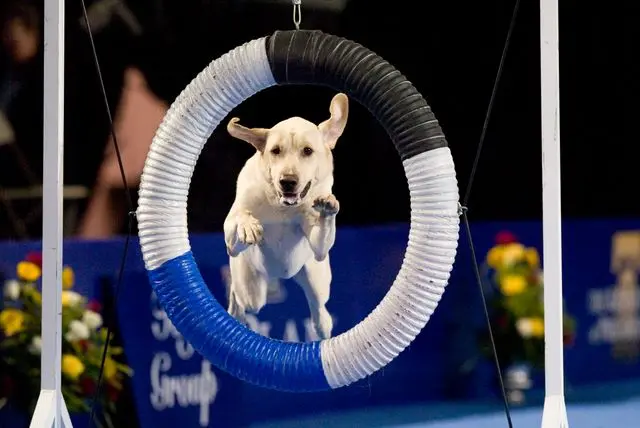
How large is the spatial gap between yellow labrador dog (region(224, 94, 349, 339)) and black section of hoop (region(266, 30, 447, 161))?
0.80 ft

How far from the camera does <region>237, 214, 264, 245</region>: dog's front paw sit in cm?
311

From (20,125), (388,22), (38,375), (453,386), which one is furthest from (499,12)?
(38,375)

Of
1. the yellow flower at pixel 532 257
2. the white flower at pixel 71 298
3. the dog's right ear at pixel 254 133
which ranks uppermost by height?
the dog's right ear at pixel 254 133

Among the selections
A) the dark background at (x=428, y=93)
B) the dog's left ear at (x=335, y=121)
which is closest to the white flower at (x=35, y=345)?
the dark background at (x=428, y=93)

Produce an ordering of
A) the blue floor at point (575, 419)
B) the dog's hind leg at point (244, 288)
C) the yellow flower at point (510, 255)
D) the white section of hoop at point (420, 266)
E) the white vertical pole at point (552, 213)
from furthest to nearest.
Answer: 1. the yellow flower at point (510, 255)
2. the blue floor at point (575, 419)
3. the dog's hind leg at point (244, 288)
4. the white vertical pole at point (552, 213)
5. the white section of hoop at point (420, 266)

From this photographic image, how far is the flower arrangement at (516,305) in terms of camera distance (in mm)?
4320

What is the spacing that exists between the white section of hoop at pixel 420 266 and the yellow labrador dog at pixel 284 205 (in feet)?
1.17

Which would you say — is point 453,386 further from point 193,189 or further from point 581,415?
point 193,189

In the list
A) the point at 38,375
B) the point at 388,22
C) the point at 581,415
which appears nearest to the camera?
the point at 38,375

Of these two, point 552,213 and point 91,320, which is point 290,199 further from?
point 91,320

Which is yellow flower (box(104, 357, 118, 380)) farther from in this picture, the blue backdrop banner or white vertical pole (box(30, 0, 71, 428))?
white vertical pole (box(30, 0, 71, 428))

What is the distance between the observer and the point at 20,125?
3756 mm

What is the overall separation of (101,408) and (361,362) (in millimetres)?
1164

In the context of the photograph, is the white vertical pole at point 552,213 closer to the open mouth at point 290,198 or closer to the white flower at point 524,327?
Answer: the open mouth at point 290,198
